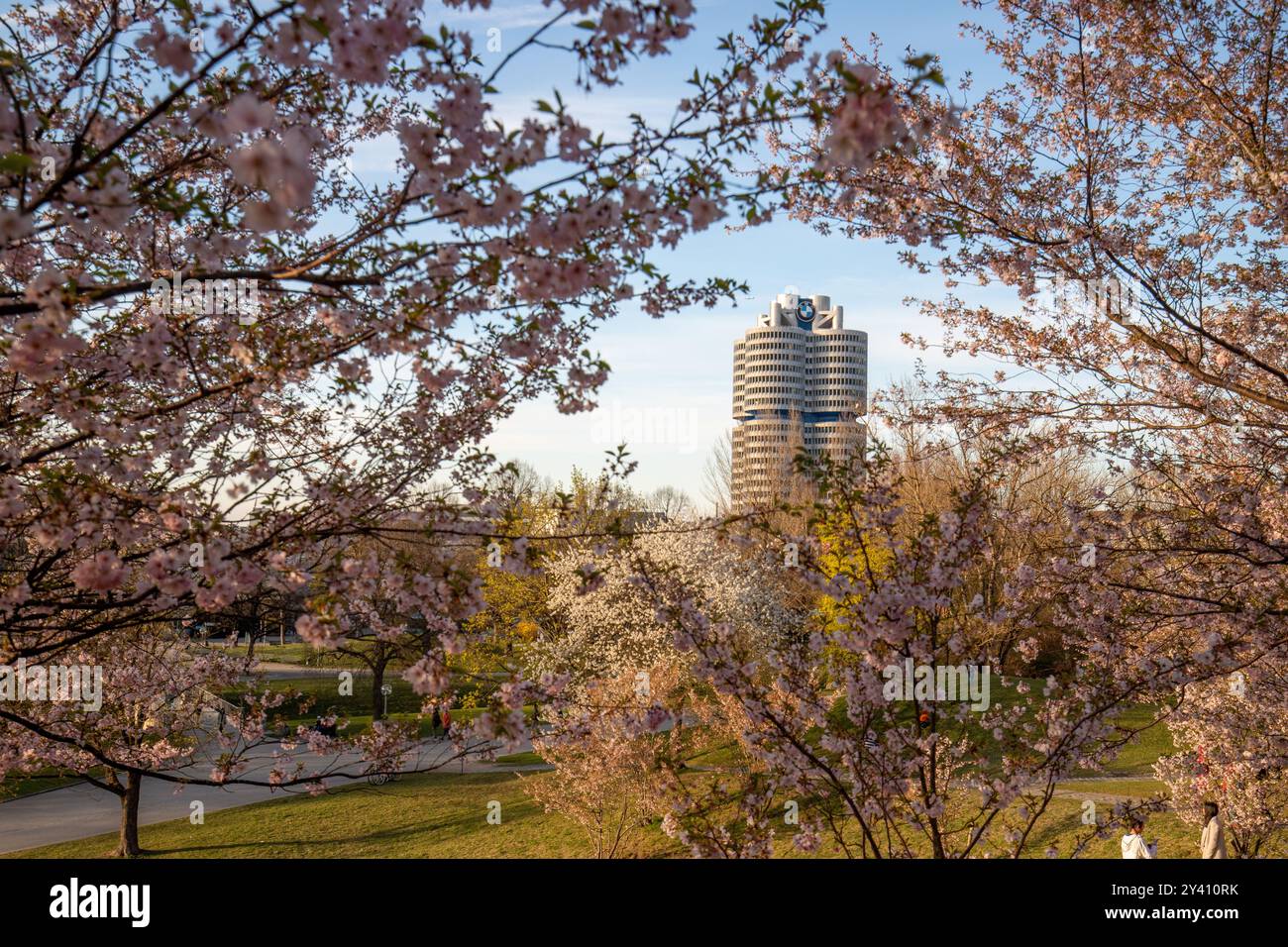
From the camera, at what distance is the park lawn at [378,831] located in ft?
49.1

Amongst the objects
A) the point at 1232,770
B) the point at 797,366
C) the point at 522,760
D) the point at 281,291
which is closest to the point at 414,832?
the point at 522,760

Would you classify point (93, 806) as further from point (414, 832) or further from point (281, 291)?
point (281, 291)

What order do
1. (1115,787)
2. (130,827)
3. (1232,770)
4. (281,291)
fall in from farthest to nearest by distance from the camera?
(1115,787), (130,827), (1232,770), (281,291)

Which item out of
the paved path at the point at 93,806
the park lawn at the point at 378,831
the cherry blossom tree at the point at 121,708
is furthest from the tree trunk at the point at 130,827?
the paved path at the point at 93,806

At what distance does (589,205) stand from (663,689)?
42.3ft

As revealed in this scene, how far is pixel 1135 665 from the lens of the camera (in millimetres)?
5406

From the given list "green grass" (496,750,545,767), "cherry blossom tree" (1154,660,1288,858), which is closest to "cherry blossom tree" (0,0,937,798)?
"cherry blossom tree" (1154,660,1288,858)

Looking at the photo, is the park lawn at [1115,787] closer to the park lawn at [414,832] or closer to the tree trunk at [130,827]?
the park lawn at [414,832]

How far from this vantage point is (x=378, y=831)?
16750mm

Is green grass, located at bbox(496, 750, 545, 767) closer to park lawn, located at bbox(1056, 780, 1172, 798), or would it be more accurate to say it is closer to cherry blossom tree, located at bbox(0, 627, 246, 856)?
cherry blossom tree, located at bbox(0, 627, 246, 856)

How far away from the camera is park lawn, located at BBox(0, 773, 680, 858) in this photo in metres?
15.0

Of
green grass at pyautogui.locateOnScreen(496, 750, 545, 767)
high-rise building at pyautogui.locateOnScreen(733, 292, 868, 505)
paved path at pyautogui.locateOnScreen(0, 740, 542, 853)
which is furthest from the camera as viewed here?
high-rise building at pyautogui.locateOnScreen(733, 292, 868, 505)

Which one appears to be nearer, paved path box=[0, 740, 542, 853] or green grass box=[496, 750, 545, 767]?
paved path box=[0, 740, 542, 853]
